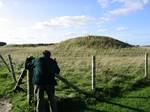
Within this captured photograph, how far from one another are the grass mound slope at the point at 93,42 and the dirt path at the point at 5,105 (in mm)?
27228

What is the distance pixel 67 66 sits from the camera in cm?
2595

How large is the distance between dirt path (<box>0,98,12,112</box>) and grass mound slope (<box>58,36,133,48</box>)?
27.2 meters

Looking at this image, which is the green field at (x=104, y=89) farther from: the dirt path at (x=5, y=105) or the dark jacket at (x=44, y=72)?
the dark jacket at (x=44, y=72)

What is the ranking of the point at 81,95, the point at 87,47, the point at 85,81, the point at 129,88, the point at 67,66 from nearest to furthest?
the point at 81,95, the point at 129,88, the point at 85,81, the point at 67,66, the point at 87,47

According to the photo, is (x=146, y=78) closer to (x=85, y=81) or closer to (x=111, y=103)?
(x=85, y=81)

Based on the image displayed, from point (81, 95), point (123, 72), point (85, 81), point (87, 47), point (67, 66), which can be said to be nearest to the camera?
point (81, 95)

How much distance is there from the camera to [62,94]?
17203 mm

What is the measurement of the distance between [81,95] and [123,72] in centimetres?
575

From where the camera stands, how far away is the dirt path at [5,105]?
16252mm

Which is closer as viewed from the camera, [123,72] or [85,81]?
[85,81]

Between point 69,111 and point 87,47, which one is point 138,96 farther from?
point 87,47

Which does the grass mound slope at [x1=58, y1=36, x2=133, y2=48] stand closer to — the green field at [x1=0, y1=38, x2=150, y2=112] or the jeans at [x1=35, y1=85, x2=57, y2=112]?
the green field at [x1=0, y1=38, x2=150, y2=112]

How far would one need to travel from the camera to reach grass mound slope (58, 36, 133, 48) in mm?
44938

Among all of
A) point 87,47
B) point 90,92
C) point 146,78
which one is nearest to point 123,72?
point 146,78
